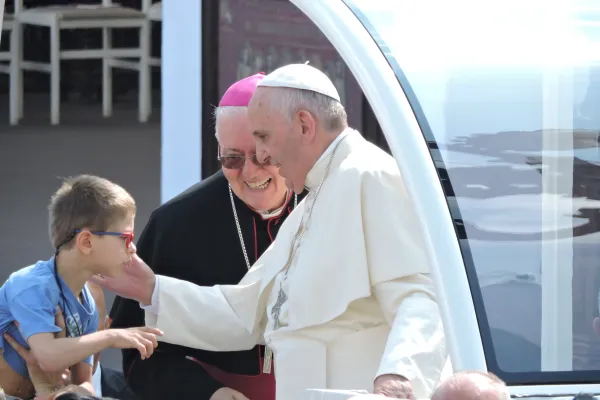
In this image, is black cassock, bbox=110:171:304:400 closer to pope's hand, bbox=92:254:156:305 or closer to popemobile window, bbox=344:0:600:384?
pope's hand, bbox=92:254:156:305

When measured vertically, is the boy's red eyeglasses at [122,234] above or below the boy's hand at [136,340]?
above

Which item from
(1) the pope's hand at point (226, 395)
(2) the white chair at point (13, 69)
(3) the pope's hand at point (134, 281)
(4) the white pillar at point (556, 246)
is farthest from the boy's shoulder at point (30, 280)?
(2) the white chair at point (13, 69)

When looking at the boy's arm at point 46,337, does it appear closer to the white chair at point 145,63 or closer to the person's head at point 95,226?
the person's head at point 95,226

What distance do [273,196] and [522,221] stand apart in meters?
1.06

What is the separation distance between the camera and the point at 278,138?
2.63 metres

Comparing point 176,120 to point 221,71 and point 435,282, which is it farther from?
point 435,282

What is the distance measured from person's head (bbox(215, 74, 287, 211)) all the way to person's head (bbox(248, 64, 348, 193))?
1.31 feet

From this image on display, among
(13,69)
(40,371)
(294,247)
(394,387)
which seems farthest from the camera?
(13,69)

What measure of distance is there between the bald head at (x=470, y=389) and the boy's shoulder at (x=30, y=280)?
1.36 metres

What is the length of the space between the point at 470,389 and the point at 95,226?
1.37m

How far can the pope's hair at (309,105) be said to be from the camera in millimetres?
2615

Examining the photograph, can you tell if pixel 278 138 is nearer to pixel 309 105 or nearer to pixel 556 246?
pixel 309 105

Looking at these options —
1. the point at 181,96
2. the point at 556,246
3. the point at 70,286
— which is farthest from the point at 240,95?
the point at 181,96

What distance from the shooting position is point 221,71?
493 centimetres
